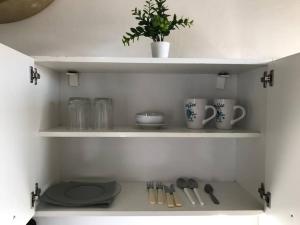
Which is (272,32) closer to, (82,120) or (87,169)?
(82,120)

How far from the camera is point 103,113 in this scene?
1.22 m

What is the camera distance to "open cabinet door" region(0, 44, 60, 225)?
765 mm

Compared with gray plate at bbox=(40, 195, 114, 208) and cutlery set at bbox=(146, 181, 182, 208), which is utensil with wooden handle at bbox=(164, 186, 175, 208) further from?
gray plate at bbox=(40, 195, 114, 208)

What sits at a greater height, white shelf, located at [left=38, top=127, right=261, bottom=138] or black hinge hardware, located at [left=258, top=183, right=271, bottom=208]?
white shelf, located at [left=38, top=127, right=261, bottom=138]

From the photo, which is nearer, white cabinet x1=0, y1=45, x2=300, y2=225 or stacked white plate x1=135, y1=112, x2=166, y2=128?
white cabinet x1=0, y1=45, x2=300, y2=225

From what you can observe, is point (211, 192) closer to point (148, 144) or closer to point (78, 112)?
point (148, 144)

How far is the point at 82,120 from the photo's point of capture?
1212mm

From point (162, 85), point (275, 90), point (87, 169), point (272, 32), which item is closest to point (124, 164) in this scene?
point (87, 169)

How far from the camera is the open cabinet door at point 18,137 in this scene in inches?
30.1

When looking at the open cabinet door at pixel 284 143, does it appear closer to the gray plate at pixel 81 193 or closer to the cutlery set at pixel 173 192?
the cutlery set at pixel 173 192

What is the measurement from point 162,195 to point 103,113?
1.36 ft

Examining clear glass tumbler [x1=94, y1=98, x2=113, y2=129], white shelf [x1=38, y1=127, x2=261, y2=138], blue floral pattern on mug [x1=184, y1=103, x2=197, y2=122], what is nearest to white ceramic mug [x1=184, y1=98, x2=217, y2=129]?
blue floral pattern on mug [x1=184, y1=103, x2=197, y2=122]

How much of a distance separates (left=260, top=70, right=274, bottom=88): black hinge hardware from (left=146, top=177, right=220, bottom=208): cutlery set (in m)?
0.48

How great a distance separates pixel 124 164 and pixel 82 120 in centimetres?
29
